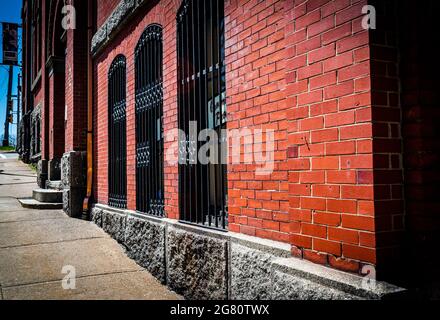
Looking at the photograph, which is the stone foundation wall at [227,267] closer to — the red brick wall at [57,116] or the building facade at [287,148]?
the building facade at [287,148]

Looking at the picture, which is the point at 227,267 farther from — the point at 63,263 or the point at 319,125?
the point at 63,263

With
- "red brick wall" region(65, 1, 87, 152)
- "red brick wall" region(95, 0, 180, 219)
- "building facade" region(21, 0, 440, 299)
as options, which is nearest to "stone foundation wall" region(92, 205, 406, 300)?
"building facade" region(21, 0, 440, 299)

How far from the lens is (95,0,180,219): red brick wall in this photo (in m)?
4.07

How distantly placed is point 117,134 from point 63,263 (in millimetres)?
2317

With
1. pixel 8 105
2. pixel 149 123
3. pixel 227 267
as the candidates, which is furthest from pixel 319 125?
pixel 8 105

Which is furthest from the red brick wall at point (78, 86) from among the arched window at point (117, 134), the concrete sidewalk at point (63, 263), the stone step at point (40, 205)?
the concrete sidewalk at point (63, 263)

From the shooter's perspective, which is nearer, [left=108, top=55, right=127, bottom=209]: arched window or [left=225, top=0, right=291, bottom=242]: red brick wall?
[left=225, top=0, right=291, bottom=242]: red brick wall

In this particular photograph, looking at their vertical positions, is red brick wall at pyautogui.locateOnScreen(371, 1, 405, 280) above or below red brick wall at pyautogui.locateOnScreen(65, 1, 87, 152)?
below

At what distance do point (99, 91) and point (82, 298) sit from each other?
4415 mm

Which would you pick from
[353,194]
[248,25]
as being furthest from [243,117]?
[353,194]

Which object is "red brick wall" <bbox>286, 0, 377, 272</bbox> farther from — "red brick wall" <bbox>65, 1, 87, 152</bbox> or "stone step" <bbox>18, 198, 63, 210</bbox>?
"stone step" <bbox>18, 198, 63, 210</bbox>

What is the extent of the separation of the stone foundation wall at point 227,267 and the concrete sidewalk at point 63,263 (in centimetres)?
25

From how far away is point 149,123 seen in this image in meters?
4.81

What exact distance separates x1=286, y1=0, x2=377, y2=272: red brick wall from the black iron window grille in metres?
1.18
